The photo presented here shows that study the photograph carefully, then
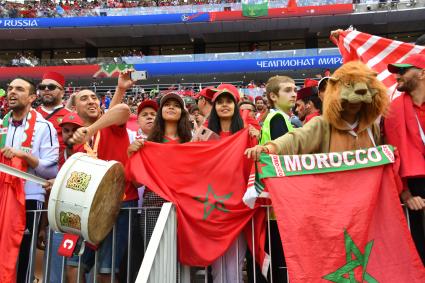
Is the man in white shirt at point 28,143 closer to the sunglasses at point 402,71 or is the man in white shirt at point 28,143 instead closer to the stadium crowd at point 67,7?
the sunglasses at point 402,71

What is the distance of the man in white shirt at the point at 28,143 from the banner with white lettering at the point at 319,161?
74.2 inches

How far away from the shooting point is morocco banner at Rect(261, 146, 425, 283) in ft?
8.84

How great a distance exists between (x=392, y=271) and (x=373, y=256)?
0.47 feet

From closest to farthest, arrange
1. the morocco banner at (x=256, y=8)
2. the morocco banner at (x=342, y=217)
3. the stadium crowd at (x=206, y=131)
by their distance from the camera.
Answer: the morocco banner at (x=342, y=217)
the stadium crowd at (x=206, y=131)
the morocco banner at (x=256, y=8)

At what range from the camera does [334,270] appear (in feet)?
8.81

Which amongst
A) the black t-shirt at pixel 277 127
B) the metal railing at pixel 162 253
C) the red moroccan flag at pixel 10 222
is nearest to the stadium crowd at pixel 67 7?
the black t-shirt at pixel 277 127

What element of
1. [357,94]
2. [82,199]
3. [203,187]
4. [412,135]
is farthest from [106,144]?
[412,135]

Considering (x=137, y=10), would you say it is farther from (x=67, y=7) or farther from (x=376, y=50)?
(x=376, y=50)

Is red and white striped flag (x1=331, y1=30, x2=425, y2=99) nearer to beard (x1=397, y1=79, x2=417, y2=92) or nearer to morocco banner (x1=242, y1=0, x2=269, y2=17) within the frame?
beard (x1=397, y1=79, x2=417, y2=92)

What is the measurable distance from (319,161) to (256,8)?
74.9ft

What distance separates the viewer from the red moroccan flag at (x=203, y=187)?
3180 mm

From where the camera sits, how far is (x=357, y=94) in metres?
2.82

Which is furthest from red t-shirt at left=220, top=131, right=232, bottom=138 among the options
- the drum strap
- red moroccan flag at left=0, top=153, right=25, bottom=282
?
red moroccan flag at left=0, top=153, right=25, bottom=282

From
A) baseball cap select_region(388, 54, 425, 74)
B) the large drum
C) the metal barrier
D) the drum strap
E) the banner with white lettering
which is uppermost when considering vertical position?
→ baseball cap select_region(388, 54, 425, 74)
